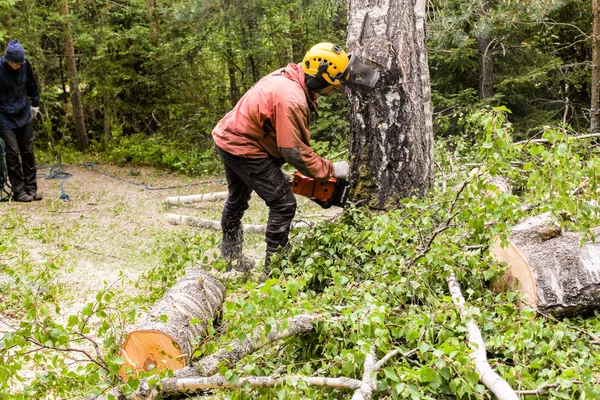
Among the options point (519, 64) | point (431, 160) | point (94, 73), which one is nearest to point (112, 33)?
point (94, 73)

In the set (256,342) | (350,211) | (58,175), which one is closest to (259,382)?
(256,342)

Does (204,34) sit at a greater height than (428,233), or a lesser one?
greater

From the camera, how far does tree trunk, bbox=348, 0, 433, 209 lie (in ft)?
15.8

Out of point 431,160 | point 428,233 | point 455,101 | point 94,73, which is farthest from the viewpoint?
point 94,73

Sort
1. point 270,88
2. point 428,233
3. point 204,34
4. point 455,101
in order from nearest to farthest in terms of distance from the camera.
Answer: point 428,233 < point 270,88 < point 455,101 < point 204,34

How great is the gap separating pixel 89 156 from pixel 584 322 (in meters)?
11.8

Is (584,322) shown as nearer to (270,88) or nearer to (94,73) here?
(270,88)

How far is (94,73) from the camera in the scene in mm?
13062

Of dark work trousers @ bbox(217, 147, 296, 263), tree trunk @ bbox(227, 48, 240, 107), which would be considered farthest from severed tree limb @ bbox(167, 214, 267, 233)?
tree trunk @ bbox(227, 48, 240, 107)

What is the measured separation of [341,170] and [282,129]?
70 cm

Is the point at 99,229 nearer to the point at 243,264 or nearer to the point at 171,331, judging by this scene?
the point at 243,264

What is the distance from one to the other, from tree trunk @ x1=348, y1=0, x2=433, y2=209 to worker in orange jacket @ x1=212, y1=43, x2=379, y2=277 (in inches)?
7.6

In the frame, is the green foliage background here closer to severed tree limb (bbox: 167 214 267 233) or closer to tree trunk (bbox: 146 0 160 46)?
tree trunk (bbox: 146 0 160 46)

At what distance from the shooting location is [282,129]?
15.6ft
